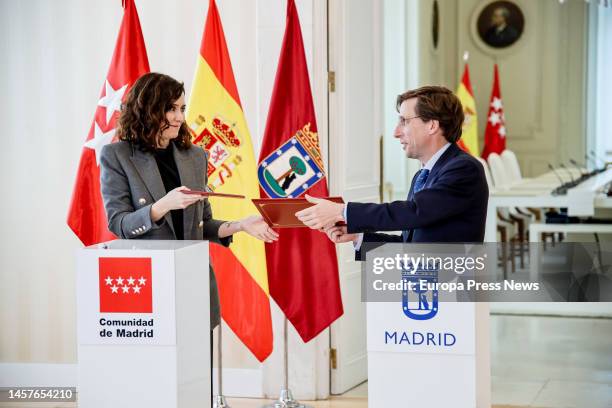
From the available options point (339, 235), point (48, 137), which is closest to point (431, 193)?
point (339, 235)

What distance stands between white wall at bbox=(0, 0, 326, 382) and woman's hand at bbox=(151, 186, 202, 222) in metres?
2.01

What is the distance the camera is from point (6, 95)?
211 inches

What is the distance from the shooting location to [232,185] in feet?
15.2

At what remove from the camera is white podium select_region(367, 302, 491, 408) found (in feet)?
9.84

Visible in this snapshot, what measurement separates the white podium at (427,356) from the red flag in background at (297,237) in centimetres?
164

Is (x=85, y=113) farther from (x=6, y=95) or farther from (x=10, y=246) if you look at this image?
(x=10, y=246)

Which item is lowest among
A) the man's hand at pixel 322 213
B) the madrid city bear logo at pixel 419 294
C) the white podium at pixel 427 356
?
the white podium at pixel 427 356

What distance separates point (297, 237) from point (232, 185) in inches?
17.3

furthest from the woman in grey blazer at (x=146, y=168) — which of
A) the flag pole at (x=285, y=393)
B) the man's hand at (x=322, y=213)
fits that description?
the flag pole at (x=285, y=393)

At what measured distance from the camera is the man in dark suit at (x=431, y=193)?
3.14 metres

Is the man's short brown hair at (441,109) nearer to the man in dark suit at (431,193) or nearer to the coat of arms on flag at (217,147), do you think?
the man in dark suit at (431,193)

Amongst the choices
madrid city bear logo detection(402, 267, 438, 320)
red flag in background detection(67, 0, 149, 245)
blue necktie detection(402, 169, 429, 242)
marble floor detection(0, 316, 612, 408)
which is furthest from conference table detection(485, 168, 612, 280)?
madrid city bear logo detection(402, 267, 438, 320)

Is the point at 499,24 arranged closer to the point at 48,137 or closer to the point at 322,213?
the point at 48,137

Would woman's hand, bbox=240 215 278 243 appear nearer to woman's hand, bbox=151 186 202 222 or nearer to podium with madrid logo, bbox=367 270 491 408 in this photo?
woman's hand, bbox=151 186 202 222
